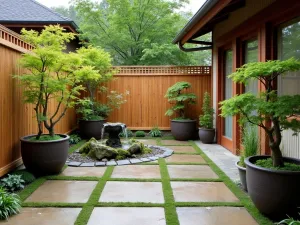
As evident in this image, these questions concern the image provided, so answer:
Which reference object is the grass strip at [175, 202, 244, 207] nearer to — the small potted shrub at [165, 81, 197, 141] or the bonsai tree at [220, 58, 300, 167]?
the bonsai tree at [220, 58, 300, 167]

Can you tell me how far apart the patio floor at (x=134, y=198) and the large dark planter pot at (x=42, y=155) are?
174mm

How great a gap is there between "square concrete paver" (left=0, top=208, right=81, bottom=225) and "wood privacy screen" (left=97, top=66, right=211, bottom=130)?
19.7 feet

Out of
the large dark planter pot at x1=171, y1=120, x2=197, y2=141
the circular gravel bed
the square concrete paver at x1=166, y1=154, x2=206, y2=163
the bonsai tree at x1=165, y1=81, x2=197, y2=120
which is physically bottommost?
the square concrete paver at x1=166, y1=154, x2=206, y2=163

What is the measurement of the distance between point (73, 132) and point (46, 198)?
4983 millimetres

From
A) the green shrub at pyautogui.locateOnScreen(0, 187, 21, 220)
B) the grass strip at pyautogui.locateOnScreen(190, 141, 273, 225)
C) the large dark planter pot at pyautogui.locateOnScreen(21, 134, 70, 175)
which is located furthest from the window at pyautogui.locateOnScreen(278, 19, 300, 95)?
the green shrub at pyautogui.locateOnScreen(0, 187, 21, 220)

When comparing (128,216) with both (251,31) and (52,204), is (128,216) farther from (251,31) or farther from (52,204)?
(251,31)

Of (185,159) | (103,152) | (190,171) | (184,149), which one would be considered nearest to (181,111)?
(184,149)

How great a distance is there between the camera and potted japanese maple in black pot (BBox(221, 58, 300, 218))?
2703mm

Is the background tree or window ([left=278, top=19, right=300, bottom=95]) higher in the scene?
the background tree

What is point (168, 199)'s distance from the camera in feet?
11.4

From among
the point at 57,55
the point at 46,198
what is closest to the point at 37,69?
the point at 57,55

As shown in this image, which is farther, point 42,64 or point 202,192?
point 42,64

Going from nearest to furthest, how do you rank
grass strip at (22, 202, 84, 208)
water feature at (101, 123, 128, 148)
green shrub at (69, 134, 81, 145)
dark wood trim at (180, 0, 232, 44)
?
grass strip at (22, 202, 84, 208) → dark wood trim at (180, 0, 232, 44) → water feature at (101, 123, 128, 148) → green shrub at (69, 134, 81, 145)

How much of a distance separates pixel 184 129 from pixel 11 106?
15.6ft
